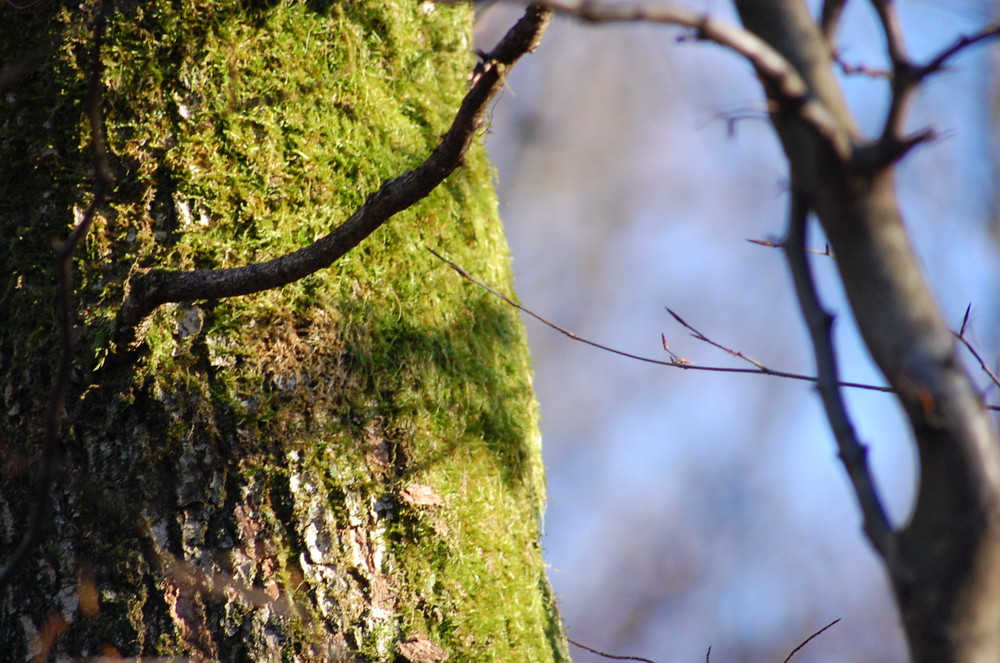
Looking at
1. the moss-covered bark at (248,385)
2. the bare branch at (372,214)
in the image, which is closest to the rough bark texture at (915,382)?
the bare branch at (372,214)

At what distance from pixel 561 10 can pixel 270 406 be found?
0.88m

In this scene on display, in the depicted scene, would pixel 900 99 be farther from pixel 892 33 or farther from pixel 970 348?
pixel 970 348

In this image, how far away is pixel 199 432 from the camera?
1.32m

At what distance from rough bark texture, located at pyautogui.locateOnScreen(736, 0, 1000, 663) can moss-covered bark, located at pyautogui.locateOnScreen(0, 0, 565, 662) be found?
0.83 meters

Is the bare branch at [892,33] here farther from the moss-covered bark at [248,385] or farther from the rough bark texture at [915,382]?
the moss-covered bark at [248,385]

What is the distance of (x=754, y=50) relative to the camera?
830 millimetres

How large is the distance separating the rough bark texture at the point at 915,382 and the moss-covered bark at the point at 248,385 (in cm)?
83

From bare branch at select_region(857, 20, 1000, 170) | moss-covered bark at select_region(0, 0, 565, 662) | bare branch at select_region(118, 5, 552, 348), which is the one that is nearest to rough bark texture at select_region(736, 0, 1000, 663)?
bare branch at select_region(857, 20, 1000, 170)

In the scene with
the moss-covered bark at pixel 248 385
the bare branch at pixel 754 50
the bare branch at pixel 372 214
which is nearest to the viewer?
the bare branch at pixel 754 50

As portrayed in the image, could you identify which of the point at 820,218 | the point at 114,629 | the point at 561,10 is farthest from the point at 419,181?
the point at 114,629

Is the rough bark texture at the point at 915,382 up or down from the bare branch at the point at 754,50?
down

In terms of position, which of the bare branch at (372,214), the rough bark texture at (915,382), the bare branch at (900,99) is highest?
the bare branch at (372,214)

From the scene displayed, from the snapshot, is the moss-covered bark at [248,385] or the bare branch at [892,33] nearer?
the bare branch at [892,33]

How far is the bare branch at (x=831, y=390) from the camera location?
32.9 inches
